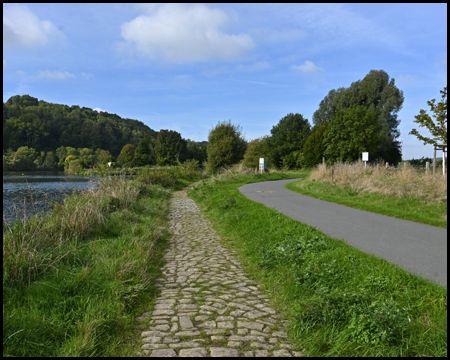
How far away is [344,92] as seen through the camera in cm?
5112

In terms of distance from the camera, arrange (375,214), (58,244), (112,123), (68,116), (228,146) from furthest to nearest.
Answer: (112,123), (68,116), (228,146), (375,214), (58,244)

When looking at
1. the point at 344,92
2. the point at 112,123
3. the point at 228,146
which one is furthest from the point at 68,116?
the point at 344,92

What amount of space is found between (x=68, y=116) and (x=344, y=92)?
182 ft

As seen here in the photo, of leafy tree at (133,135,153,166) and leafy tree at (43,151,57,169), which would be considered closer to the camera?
leafy tree at (43,151,57,169)

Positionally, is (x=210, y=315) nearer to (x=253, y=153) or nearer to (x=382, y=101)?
(x=253, y=153)

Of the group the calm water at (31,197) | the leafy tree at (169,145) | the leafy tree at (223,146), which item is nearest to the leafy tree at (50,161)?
the leafy tree at (169,145)

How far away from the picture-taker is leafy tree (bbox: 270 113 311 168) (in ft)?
163

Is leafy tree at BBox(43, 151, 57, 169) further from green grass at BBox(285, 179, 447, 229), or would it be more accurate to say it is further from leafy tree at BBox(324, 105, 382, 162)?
green grass at BBox(285, 179, 447, 229)

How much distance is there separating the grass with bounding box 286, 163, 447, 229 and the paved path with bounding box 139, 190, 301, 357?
6.04 meters

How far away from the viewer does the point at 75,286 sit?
4211 mm

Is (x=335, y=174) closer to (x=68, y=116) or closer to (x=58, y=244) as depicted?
(x=58, y=244)

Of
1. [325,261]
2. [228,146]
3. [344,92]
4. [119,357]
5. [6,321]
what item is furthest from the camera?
[344,92]

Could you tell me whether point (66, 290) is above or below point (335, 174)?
below

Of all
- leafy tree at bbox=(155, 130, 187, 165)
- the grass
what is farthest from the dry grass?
leafy tree at bbox=(155, 130, 187, 165)
